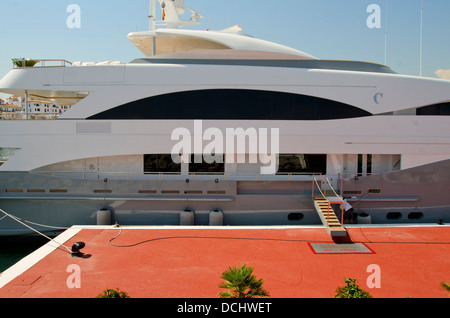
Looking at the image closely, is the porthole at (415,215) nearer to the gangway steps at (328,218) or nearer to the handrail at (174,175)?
the gangway steps at (328,218)

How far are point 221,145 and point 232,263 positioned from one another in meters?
3.75

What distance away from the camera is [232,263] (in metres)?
6.03

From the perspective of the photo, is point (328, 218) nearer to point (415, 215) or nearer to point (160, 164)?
point (415, 215)

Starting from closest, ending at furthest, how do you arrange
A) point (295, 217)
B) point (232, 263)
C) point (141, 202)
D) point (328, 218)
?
point (232, 263)
point (328, 218)
point (141, 202)
point (295, 217)

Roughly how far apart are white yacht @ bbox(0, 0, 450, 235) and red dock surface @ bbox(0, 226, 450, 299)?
3.62ft

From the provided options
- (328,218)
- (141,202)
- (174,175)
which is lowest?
(328,218)

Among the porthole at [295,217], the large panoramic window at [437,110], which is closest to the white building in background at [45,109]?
the porthole at [295,217]

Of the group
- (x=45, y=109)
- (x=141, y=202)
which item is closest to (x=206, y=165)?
(x=141, y=202)

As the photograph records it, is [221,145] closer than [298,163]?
Yes

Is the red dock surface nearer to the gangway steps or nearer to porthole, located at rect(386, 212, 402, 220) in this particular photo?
the gangway steps

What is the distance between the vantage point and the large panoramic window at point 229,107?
352 inches

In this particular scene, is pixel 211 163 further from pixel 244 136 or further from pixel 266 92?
pixel 266 92

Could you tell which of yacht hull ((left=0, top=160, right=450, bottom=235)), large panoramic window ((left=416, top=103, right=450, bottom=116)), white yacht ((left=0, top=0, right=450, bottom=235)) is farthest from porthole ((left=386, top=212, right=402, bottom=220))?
large panoramic window ((left=416, top=103, right=450, bottom=116))
